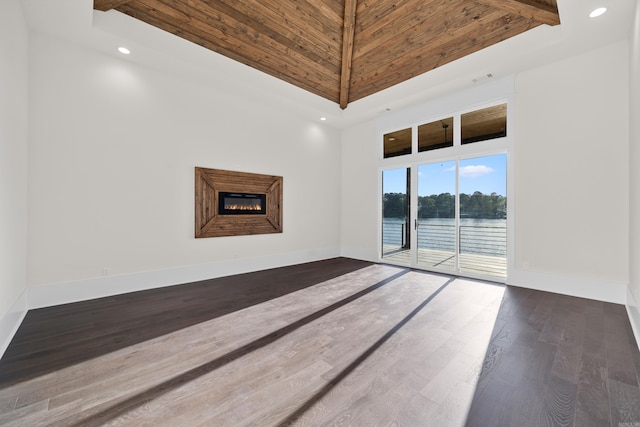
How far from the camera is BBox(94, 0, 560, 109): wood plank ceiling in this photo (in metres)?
3.74

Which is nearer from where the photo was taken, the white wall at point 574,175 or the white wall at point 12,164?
the white wall at point 12,164

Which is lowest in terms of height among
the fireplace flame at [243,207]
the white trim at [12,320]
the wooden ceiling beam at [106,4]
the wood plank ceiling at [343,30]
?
the white trim at [12,320]

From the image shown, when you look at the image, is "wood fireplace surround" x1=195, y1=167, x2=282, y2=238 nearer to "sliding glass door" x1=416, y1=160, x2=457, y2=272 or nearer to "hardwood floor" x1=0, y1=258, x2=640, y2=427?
"hardwood floor" x1=0, y1=258, x2=640, y2=427

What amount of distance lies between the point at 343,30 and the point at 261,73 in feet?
5.98

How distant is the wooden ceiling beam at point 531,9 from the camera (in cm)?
342

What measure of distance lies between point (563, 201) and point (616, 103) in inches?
56.9

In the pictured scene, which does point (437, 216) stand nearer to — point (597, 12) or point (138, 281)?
point (597, 12)

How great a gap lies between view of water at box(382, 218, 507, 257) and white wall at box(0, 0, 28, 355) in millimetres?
6055

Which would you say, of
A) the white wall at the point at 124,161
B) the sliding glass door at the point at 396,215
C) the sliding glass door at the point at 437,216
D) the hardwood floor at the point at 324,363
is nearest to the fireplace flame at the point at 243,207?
the white wall at the point at 124,161

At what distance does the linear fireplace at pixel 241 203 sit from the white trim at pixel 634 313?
546 cm

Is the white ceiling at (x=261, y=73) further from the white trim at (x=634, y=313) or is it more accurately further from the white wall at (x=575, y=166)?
the white trim at (x=634, y=313)

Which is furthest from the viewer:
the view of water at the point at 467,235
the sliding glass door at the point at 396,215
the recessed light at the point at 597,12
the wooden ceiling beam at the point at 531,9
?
the sliding glass door at the point at 396,215

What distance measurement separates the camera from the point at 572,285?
3936mm

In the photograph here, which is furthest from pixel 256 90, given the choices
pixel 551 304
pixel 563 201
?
pixel 551 304
